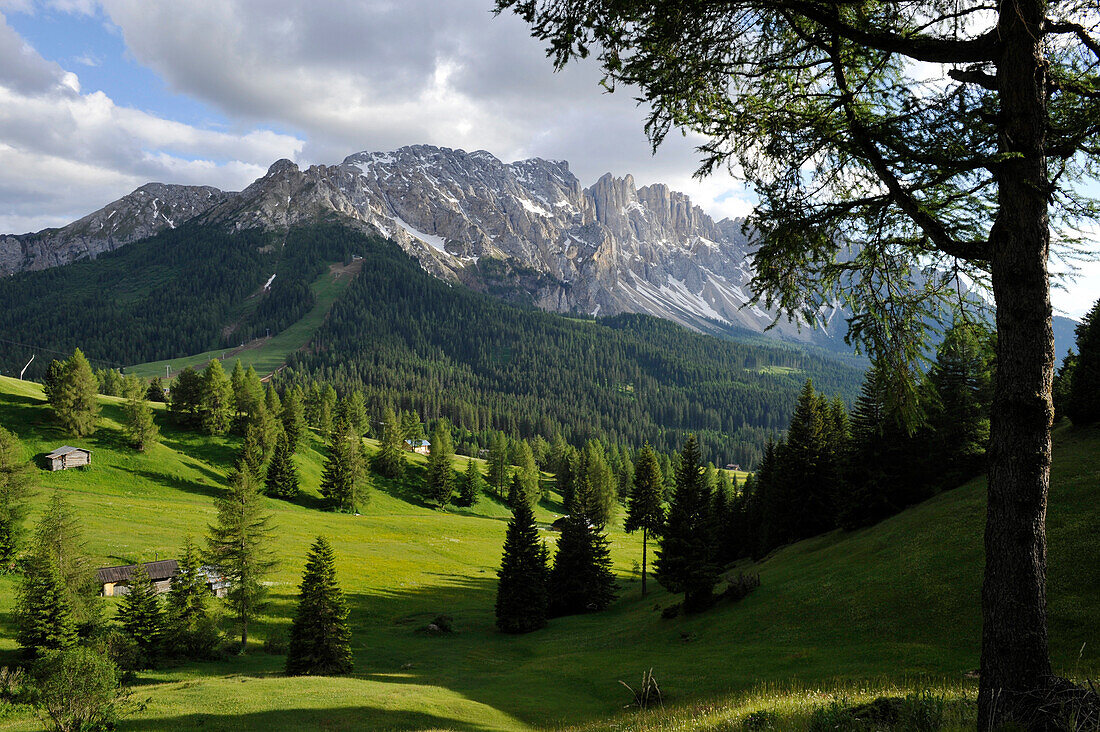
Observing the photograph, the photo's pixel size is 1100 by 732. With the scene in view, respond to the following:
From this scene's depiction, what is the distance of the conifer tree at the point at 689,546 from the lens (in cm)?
4138

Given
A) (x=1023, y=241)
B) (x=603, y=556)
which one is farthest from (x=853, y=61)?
(x=603, y=556)

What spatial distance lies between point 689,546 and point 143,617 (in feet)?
127

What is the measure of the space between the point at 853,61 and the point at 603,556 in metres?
57.5

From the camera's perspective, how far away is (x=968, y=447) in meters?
43.8

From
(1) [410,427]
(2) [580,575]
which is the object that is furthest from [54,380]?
(2) [580,575]

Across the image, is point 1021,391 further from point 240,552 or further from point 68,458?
point 68,458

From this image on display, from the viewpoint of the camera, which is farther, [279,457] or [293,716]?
[279,457]

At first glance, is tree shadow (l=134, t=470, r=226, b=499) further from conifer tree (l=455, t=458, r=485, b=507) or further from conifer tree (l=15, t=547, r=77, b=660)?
conifer tree (l=15, t=547, r=77, b=660)

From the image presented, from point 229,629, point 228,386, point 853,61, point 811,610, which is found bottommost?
point 229,629

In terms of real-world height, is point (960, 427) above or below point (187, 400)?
above

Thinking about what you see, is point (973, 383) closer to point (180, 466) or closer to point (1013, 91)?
point (1013, 91)

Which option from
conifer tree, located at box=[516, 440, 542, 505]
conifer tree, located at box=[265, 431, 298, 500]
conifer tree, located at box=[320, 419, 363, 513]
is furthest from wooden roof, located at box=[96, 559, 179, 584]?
conifer tree, located at box=[516, 440, 542, 505]

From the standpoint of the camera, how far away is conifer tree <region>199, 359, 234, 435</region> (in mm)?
97188

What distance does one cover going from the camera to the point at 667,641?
37.4 metres
